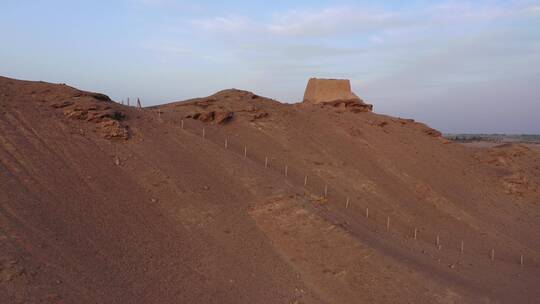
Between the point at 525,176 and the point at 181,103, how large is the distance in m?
17.2

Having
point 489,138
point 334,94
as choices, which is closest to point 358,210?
point 334,94

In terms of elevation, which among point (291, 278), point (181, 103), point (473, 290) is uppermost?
point (181, 103)

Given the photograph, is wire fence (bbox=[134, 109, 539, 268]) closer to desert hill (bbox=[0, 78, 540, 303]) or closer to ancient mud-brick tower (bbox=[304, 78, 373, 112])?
desert hill (bbox=[0, 78, 540, 303])

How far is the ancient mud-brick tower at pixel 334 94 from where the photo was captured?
2569 cm

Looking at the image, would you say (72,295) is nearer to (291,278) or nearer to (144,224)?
(144,224)

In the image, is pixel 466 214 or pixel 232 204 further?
pixel 466 214

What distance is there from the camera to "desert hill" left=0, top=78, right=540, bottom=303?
359 inches

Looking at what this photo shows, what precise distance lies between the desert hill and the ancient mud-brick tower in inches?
211

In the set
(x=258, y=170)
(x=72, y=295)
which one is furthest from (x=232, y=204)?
(x=72, y=295)

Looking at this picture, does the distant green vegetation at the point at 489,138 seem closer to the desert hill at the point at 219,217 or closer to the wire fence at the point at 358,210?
the wire fence at the point at 358,210

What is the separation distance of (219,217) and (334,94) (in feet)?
51.0

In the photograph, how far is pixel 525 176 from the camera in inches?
1006

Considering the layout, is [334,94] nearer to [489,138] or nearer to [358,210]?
[358,210]

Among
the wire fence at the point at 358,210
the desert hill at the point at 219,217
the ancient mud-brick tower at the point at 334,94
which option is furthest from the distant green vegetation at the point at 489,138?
the desert hill at the point at 219,217
